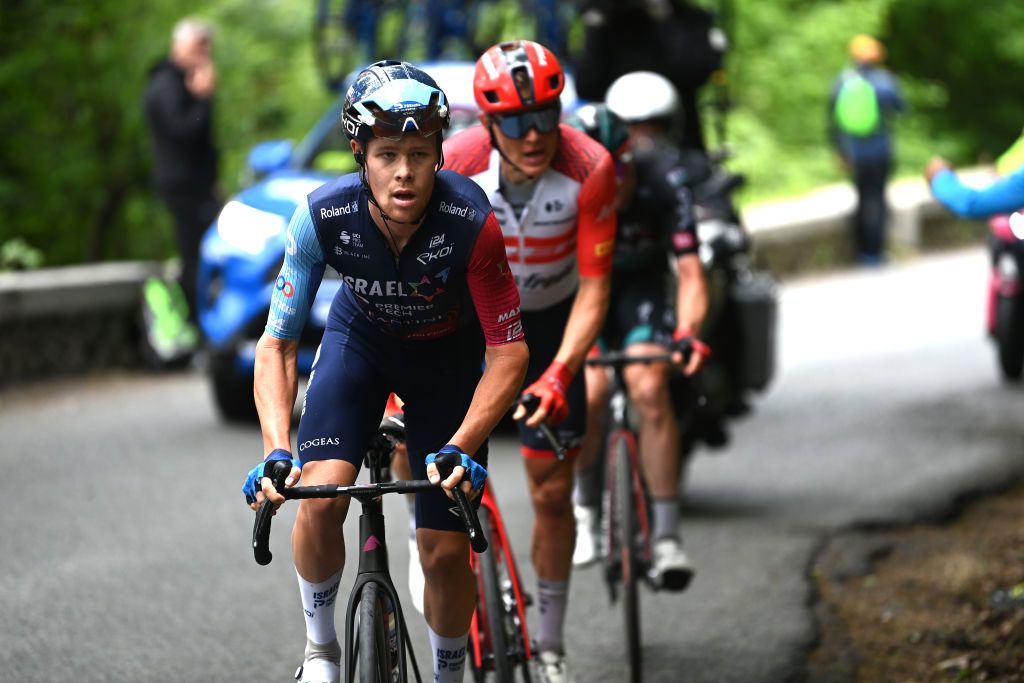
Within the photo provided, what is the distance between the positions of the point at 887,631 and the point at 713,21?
5.31 m

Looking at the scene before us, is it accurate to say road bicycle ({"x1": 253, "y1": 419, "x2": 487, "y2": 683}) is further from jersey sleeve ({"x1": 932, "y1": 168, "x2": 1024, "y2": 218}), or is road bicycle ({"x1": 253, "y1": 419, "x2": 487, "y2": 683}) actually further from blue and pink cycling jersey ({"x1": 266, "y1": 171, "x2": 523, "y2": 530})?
jersey sleeve ({"x1": 932, "y1": 168, "x2": 1024, "y2": 218})

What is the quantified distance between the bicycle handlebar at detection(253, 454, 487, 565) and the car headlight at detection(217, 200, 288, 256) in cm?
647

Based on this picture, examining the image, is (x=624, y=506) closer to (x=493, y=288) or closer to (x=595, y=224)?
(x=595, y=224)

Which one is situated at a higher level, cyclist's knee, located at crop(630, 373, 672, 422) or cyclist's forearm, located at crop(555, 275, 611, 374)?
cyclist's forearm, located at crop(555, 275, 611, 374)

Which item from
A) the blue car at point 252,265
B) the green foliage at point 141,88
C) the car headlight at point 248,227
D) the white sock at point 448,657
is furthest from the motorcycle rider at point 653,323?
the green foliage at point 141,88

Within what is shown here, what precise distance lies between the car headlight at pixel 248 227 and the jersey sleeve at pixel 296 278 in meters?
5.98

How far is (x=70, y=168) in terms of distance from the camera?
15234 mm

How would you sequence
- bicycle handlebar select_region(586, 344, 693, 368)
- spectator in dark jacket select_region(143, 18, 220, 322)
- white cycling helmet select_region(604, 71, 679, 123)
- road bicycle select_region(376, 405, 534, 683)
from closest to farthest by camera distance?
road bicycle select_region(376, 405, 534, 683) → bicycle handlebar select_region(586, 344, 693, 368) → white cycling helmet select_region(604, 71, 679, 123) → spectator in dark jacket select_region(143, 18, 220, 322)

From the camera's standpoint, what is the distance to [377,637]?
4383 millimetres

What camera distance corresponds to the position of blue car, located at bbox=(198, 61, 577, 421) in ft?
34.5

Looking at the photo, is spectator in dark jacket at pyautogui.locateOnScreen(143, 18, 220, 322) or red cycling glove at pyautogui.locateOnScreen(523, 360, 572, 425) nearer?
red cycling glove at pyautogui.locateOnScreen(523, 360, 572, 425)

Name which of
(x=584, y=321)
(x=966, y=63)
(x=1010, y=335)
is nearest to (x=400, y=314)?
(x=584, y=321)

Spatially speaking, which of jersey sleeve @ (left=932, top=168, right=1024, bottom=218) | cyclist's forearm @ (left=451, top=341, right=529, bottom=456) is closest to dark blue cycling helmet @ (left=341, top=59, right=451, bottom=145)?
cyclist's forearm @ (left=451, top=341, right=529, bottom=456)

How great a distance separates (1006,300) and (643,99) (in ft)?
17.4
